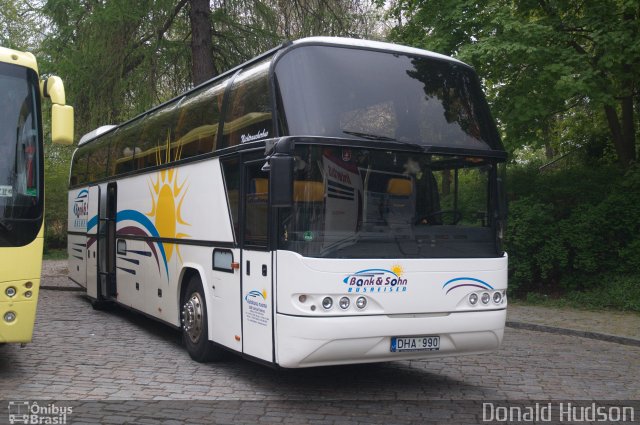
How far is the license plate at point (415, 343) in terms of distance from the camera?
729 cm

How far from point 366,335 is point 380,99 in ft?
7.69

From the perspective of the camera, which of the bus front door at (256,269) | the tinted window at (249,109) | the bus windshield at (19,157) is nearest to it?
the bus front door at (256,269)

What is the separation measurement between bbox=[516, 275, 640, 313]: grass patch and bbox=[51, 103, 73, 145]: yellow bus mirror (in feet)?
35.0

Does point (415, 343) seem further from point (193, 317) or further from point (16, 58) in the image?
point (16, 58)

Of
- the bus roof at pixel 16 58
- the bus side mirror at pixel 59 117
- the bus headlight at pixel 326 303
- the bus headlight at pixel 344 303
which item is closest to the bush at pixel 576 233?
the bus headlight at pixel 344 303

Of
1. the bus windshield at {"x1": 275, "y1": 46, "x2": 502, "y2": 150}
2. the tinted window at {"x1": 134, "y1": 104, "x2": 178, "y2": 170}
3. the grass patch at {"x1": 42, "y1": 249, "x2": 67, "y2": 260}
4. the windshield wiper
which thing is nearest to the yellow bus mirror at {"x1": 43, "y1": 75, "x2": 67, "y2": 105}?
the tinted window at {"x1": 134, "y1": 104, "x2": 178, "y2": 170}

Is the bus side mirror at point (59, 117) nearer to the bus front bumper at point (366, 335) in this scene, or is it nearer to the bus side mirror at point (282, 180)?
the bus side mirror at point (282, 180)

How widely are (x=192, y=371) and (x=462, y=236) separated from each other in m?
3.54

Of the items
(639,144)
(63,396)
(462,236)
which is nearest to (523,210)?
(639,144)

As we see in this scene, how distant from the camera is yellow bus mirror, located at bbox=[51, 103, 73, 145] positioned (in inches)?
323

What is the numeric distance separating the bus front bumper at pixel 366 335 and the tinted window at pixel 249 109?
78.8 inches

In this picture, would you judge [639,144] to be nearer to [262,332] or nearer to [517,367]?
[517,367]

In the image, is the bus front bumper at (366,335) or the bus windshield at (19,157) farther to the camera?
the bus windshield at (19,157)

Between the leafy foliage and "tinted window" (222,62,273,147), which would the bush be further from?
"tinted window" (222,62,273,147)
